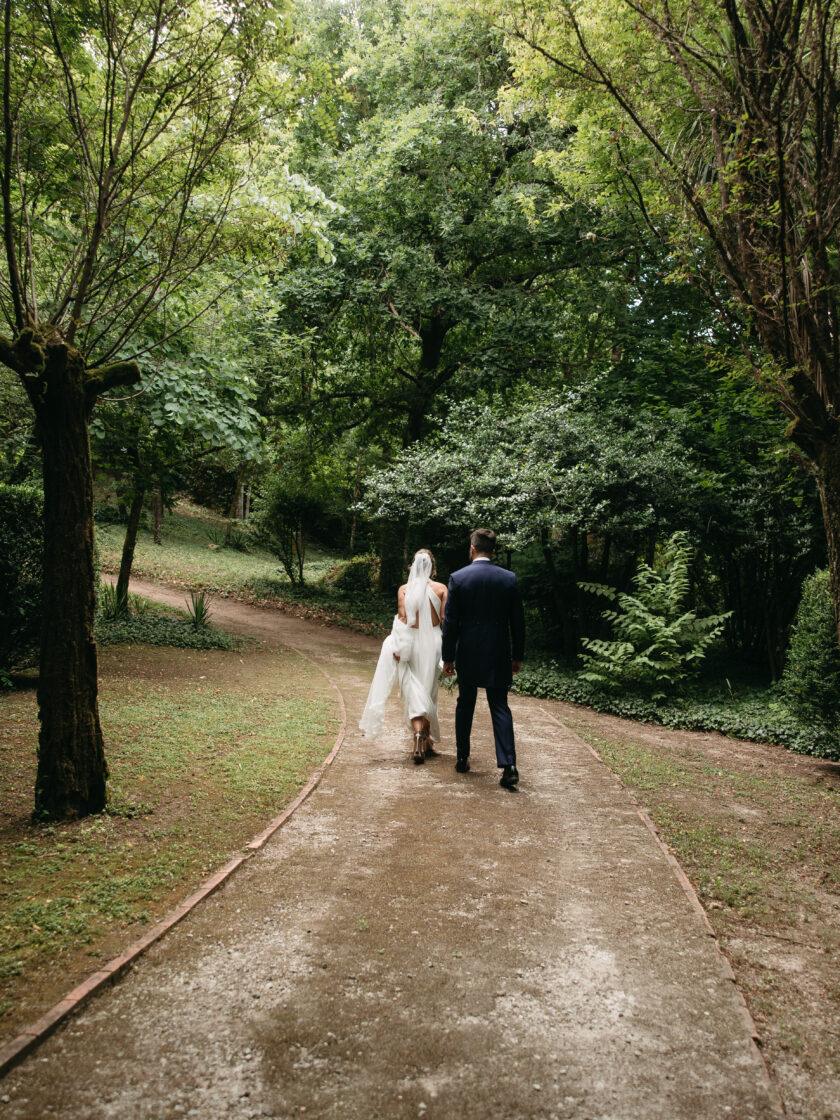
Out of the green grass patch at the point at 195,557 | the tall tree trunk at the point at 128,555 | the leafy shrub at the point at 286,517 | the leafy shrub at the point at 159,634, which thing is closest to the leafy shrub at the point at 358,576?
the leafy shrub at the point at 286,517

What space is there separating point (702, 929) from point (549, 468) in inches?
328

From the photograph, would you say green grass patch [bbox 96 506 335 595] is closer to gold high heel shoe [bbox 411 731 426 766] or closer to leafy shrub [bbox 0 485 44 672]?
leafy shrub [bbox 0 485 44 672]

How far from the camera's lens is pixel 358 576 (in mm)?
23094

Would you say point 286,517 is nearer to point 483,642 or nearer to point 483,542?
point 483,542

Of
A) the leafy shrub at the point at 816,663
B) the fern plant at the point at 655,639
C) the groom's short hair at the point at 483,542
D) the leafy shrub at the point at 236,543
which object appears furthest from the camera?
the leafy shrub at the point at 236,543

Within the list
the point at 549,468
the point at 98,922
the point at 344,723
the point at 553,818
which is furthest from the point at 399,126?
the point at 98,922

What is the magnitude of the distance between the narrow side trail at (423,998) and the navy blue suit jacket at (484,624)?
1566mm

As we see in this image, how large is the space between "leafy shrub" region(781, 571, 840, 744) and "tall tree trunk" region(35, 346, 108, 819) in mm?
7316

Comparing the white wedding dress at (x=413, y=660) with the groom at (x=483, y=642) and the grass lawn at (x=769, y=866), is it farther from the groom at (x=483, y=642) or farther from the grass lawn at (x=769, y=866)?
the grass lawn at (x=769, y=866)

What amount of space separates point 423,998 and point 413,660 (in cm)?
405

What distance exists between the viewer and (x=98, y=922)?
3.20 m

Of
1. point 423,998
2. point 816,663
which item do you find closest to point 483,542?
point 423,998

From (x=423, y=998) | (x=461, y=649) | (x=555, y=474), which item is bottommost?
(x=423, y=998)

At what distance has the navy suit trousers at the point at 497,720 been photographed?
229 inches
